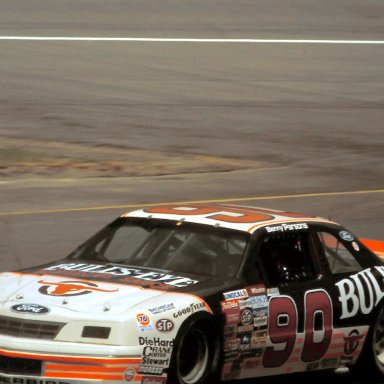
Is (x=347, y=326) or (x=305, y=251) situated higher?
(x=305, y=251)

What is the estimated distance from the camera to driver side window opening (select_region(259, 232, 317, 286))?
848 centimetres

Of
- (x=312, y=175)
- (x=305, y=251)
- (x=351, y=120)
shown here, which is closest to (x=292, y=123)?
(x=351, y=120)

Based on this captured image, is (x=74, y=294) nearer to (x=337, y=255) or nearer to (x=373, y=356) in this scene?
(x=337, y=255)

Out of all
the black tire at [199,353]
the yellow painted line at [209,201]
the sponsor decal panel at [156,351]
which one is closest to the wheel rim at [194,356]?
the black tire at [199,353]

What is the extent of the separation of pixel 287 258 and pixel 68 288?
1798 millimetres

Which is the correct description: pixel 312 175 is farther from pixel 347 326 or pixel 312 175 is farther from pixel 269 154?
pixel 347 326

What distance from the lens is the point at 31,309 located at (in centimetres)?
743

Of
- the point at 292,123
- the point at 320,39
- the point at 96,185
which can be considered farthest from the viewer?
the point at 320,39

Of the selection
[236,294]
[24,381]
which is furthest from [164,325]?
[24,381]

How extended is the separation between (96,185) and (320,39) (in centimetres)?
1804

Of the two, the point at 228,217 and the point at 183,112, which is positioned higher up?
the point at 228,217

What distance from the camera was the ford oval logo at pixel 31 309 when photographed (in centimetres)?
738

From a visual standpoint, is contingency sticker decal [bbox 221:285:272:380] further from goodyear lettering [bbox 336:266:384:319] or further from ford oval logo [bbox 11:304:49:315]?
ford oval logo [bbox 11:304:49:315]

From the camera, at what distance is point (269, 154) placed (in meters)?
23.5
